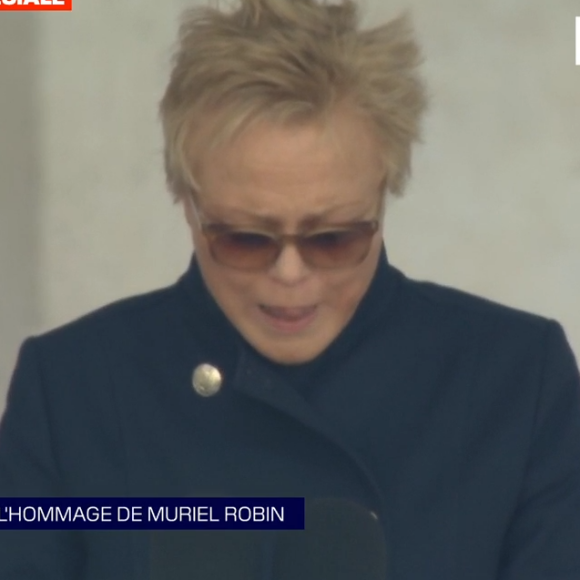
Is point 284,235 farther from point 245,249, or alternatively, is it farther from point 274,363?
point 274,363

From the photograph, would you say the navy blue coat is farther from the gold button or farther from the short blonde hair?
the short blonde hair

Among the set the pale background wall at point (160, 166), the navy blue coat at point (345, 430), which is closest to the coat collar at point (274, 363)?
the navy blue coat at point (345, 430)

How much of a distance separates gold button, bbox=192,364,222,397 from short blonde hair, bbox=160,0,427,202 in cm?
19

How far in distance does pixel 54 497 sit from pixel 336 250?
383 mm

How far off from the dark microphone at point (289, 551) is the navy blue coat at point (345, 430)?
2 centimetres

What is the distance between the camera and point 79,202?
4.93ft

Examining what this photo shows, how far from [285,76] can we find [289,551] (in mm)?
454

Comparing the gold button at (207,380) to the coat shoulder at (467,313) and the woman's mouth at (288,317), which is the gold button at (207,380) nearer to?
the woman's mouth at (288,317)

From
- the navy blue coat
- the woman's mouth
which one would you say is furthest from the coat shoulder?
the woman's mouth

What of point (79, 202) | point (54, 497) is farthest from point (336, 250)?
point (79, 202)

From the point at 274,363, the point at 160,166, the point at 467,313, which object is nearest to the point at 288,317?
the point at 274,363

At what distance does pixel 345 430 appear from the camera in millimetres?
1110

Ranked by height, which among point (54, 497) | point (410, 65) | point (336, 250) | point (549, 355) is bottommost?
point (54, 497)

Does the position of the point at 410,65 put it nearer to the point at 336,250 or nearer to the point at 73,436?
the point at 336,250
